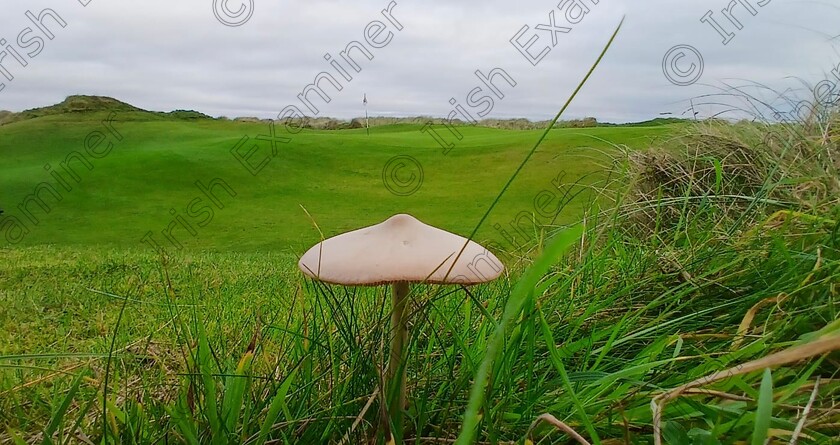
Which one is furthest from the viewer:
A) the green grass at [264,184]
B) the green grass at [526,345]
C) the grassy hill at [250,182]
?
the grassy hill at [250,182]

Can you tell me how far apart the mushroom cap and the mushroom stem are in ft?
0.21

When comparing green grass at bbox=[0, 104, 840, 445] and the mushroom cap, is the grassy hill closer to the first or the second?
green grass at bbox=[0, 104, 840, 445]

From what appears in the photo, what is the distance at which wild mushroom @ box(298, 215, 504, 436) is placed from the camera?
870mm

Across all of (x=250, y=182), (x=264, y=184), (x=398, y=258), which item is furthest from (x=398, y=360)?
(x=250, y=182)

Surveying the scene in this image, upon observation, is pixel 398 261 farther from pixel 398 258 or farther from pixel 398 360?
pixel 398 360

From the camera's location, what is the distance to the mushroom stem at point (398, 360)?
932 mm

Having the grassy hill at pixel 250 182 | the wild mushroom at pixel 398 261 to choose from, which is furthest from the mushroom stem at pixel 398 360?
the grassy hill at pixel 250 182

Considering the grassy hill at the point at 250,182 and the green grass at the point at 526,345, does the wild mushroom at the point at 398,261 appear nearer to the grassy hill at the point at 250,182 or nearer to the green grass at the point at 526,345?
the green grass at the point at 526,345

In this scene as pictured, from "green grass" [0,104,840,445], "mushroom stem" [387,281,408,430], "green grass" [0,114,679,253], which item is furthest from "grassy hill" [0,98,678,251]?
"mushroom stem" [387,281,408,430]

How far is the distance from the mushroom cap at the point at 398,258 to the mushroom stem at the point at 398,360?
6cm

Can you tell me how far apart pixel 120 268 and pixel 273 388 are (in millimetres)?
3919

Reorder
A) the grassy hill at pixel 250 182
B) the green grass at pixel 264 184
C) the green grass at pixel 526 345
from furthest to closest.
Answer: the grassy hill at pixel 250 182
the green grass at pixel 264 184
the green grass at pixel 526 345

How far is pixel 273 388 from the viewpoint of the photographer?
1.05 metres

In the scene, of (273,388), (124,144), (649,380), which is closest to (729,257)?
(649,380)
